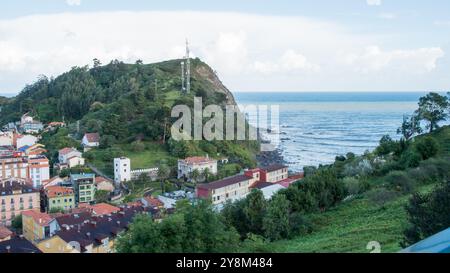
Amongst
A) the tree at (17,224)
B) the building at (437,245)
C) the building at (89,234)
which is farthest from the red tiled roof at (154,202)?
the building at (437,245)

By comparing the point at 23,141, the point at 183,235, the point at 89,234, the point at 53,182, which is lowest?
the point at 53,182

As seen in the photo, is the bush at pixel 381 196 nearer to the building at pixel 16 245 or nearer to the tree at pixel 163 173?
the building at pixel 16 245

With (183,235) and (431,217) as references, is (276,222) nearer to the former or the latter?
(431,217)

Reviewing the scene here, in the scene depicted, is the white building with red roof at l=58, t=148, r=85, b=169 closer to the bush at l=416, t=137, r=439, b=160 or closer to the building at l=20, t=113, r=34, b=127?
the building at l=20, t=113, r=34, b=127

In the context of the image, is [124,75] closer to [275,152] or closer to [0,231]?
[275,152]

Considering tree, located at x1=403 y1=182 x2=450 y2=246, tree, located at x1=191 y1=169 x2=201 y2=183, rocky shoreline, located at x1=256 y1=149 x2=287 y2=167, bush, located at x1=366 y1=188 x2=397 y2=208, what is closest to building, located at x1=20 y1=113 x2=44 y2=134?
rocky shoreline, located at x1=256 y1=149 x2=287 y2=167

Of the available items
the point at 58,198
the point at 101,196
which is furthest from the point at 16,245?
the point at 101,196
